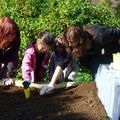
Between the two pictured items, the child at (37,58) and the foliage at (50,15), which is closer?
the child at (37,58)

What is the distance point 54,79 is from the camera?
6.46m

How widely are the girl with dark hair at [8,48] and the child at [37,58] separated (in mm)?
190

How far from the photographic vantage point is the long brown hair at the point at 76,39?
5.97m

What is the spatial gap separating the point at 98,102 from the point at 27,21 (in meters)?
2.49

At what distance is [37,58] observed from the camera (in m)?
6.53

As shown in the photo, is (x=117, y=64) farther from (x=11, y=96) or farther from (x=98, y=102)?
(x=11, y=96)

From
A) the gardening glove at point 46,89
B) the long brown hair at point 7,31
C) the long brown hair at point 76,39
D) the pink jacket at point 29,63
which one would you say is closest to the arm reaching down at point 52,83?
the gardening glove at point 46,89

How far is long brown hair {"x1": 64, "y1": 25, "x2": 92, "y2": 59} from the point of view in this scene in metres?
5.97

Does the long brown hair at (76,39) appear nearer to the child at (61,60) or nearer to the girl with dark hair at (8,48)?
the child at (61,60)

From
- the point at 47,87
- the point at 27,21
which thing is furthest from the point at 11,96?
the point at 27,21

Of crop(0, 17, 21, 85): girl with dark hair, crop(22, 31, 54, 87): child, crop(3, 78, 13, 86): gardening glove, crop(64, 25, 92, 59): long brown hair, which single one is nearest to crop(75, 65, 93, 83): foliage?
crop(22, 31, 54, 87): child

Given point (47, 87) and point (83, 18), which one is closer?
point (47, 87)

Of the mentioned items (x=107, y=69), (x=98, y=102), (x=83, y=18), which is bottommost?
(x=98, y=102)

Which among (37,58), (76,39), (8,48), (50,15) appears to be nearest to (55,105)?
(76,39)
